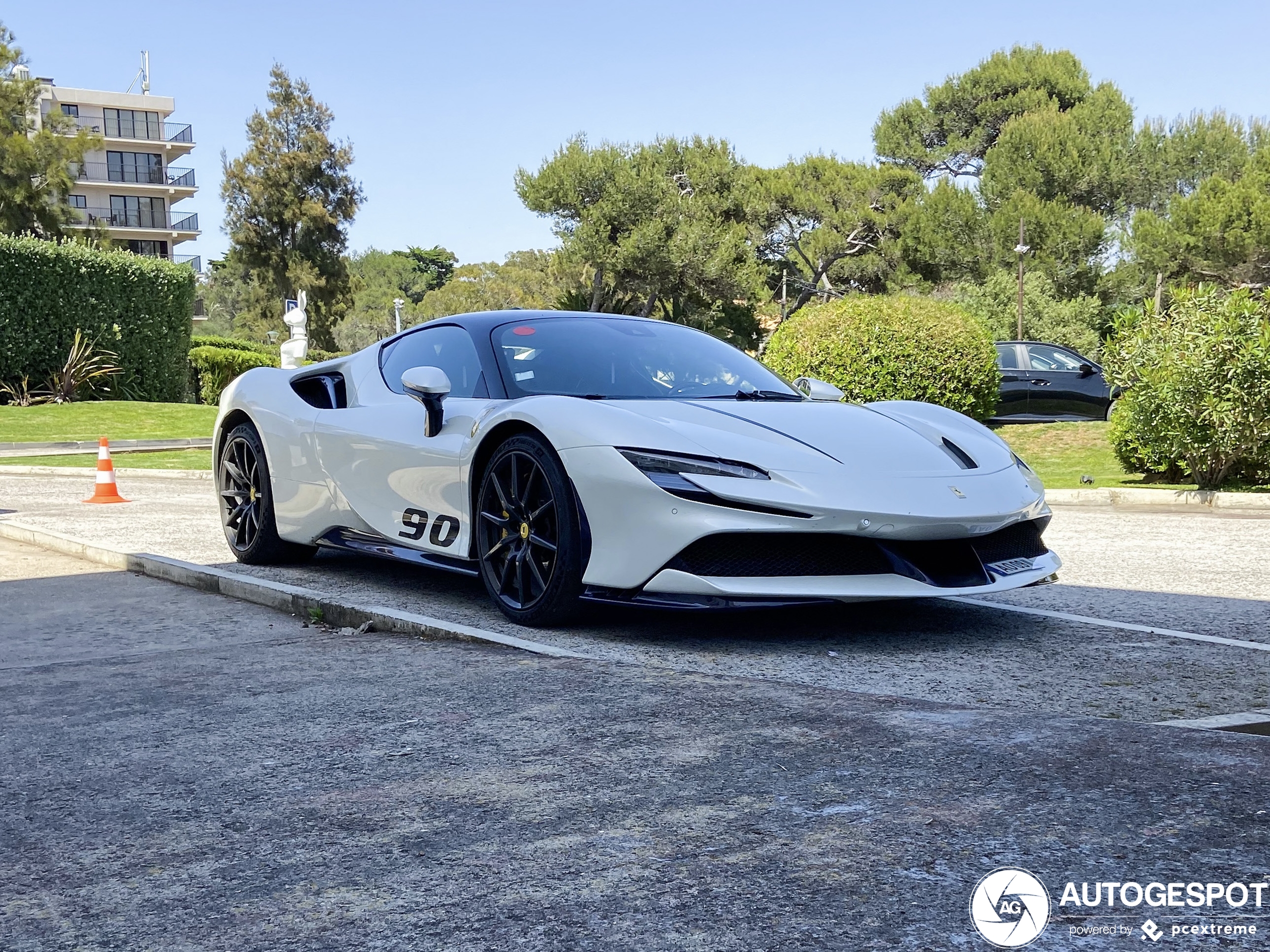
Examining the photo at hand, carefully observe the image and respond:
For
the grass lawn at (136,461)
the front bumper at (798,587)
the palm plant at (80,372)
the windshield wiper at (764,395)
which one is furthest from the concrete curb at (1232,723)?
the palm plant at (80,372)

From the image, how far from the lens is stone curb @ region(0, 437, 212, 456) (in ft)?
64.7

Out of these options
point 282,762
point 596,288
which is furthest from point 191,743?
point 596,288

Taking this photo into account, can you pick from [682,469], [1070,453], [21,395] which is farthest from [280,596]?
[21,395]

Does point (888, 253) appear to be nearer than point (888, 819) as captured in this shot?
No

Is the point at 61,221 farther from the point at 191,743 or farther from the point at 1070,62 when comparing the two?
the point at 191,743

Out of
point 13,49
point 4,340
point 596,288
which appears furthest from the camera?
point 596,288

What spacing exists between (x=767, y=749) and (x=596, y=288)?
4540 cm

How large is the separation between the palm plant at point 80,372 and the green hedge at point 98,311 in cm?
21

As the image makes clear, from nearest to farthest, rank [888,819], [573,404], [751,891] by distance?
[751,891] → [888,819] → [573,404]

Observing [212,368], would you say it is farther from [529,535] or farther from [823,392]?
[529,535]

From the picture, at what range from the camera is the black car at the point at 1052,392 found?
1858cm

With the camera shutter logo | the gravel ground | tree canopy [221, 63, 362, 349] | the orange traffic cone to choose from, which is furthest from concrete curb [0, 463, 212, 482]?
tree canopy [221, 63, 362, 349]

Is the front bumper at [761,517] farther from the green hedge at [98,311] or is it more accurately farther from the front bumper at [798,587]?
the green hedge at [98,311]

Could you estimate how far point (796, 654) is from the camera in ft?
14.4
